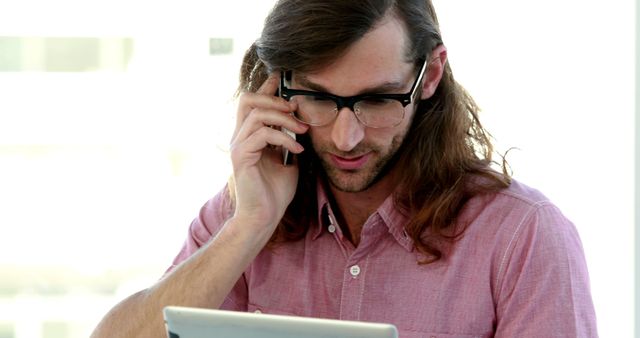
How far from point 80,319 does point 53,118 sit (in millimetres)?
629

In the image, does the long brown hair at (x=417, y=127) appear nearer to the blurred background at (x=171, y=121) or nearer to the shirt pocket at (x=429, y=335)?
the shirt pocket at (x=429, y=335)

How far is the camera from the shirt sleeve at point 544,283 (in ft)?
5.65

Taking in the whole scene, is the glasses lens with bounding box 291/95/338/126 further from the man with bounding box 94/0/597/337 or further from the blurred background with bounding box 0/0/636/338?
the blurred background with bounding box 0/0/636/338

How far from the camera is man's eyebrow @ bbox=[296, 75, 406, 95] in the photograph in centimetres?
181

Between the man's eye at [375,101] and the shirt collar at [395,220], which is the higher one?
the man's eye at [375,101]

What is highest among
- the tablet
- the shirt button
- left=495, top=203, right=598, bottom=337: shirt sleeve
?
the tablet

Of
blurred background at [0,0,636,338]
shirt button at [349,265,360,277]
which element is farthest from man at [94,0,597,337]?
blurred background at [0,0,636,338]

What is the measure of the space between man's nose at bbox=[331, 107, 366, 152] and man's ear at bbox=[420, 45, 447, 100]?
205 millimetres

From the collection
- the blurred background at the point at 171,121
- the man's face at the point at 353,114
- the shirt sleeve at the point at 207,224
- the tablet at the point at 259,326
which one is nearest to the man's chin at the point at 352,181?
the man's face at the point at 353,114

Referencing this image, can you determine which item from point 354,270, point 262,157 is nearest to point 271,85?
point 262,157

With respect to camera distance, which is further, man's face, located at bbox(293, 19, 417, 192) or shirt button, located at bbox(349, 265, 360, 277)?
shirt button, located at bbox(349, 265, 360, 277)

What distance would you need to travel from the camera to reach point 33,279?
10.4 feet

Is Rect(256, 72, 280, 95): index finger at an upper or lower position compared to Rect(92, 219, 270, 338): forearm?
upper

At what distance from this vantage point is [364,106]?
5.95 ft
